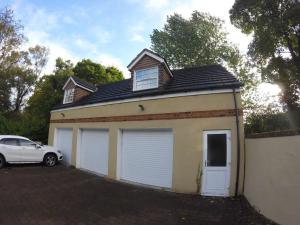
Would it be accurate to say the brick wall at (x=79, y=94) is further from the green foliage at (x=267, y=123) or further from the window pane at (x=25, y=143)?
the green foliage at (x=267, y=123)

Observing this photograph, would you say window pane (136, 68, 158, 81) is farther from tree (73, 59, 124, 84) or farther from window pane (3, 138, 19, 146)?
tree (73, 59, 124, 84)

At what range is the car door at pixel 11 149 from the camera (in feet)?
45.9

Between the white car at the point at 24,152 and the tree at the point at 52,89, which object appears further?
the tree at the point at 52,89

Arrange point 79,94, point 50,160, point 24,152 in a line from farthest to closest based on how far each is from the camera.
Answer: point 79,94 < point 50,160 < point 24,152

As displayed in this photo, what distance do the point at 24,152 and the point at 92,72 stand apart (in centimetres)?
1485

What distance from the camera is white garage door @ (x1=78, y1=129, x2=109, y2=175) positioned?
44.0 ft

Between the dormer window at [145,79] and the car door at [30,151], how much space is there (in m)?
6.61

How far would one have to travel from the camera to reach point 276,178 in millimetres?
6254

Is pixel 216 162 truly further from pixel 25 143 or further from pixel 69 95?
pixel 69 95

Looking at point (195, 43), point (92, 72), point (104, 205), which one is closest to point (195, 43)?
point (195, 43)

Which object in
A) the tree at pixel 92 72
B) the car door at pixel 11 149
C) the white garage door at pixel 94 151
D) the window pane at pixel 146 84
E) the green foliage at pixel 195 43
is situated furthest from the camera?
the green foliage at pixel 195 43

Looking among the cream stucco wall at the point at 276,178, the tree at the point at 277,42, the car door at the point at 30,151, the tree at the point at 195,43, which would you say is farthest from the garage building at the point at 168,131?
the tree at the point at 195,43

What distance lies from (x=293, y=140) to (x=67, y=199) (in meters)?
6.56

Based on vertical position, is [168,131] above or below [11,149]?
above
